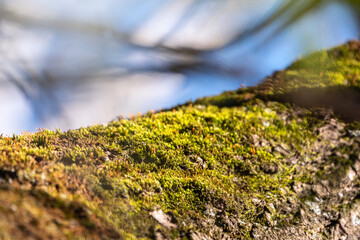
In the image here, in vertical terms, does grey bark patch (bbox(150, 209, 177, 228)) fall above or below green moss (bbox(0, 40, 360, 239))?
below

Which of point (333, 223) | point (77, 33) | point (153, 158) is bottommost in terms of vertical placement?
point (333, 223)

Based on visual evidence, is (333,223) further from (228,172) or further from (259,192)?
(228,172)

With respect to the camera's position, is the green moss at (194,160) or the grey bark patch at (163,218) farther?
the grey bark patch at (163,218)

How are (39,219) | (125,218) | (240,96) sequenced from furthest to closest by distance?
(240,96) → (125,218) → (39,219)

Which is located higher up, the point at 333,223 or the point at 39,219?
the point at 39,219

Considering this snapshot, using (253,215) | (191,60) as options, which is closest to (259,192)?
(253,215)

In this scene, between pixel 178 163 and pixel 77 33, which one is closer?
pixel 77 33

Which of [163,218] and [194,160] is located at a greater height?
[194,160]

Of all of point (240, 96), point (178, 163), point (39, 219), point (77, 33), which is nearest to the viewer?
point (77, 33)

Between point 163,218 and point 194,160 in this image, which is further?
point 194,160

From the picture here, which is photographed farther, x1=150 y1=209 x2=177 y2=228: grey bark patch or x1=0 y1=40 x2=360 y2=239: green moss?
x1=150 y1=209 x2=177 y2=228: grey bark patch

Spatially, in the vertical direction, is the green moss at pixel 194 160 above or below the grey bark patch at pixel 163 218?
above
